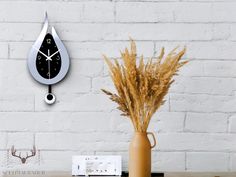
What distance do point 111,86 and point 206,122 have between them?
50cm

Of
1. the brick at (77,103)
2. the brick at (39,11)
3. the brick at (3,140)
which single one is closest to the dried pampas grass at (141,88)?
the brick at (77,103)

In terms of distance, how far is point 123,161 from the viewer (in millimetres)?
2158

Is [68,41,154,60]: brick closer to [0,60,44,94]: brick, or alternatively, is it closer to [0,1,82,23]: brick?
[0,1,82,23]: brick

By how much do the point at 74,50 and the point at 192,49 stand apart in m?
0.59

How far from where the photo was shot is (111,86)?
218 cm

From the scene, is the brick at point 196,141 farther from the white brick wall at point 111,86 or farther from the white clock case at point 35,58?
the white clock case at point 35,58

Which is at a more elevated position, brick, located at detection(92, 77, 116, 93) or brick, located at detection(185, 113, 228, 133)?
A: brick, located at detection(92, 77, 116, 93)

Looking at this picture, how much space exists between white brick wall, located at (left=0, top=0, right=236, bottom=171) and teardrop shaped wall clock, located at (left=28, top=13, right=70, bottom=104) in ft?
0.15

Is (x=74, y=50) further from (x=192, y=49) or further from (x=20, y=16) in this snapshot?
(x=192, y=49)

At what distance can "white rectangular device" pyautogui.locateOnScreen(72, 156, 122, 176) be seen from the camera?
6.41ft

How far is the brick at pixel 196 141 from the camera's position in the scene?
7.09ft

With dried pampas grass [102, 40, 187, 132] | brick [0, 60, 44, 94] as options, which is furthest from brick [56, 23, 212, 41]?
dried pampas grass [102, 40, 187, 132]

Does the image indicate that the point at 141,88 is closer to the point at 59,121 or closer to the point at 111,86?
the point at 111,86

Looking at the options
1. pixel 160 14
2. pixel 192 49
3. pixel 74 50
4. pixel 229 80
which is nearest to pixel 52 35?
pixel 74 50
